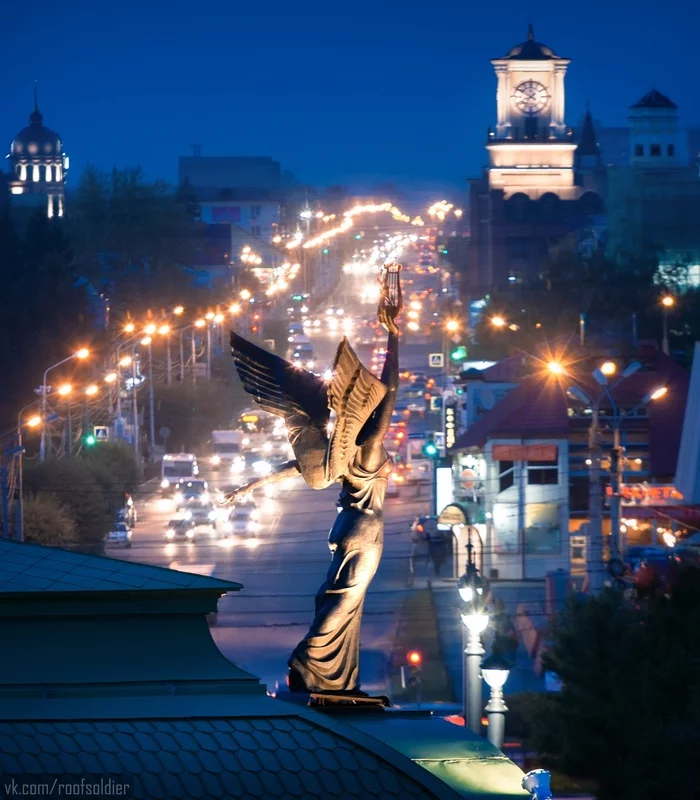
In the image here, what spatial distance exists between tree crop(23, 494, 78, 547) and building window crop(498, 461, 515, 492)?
1252 cm

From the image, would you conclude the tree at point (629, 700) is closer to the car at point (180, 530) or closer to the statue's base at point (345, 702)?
the statue's base at point (345, 702)

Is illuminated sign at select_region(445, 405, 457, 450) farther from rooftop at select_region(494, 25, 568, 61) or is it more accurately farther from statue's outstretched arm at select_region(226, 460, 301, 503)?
rooftop at select_region(494, 25, 568, 61)

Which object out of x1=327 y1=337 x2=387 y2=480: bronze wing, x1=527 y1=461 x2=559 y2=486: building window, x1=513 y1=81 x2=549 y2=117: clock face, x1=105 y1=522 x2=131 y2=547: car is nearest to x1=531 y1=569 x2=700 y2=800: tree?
x1=327 y1=337 x2=387 y2=480: bronze wing

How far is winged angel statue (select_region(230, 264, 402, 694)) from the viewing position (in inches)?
497

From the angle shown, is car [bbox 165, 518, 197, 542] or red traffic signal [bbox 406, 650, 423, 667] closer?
red traffic signal [bbox 406, 650, 423, 667]

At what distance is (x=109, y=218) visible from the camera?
423ft

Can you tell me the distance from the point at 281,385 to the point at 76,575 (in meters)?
2.51

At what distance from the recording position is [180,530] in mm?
55312

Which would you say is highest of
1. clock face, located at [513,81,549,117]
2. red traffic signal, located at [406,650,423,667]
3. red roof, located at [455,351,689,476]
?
clock face, located at [513,81,549,117]

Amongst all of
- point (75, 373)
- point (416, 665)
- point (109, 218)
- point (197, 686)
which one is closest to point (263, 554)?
point (416, 665)

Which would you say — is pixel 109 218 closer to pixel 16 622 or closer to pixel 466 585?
pixel 466 585

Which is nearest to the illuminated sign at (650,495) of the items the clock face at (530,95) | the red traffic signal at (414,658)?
the red traffic signal at (414,658)

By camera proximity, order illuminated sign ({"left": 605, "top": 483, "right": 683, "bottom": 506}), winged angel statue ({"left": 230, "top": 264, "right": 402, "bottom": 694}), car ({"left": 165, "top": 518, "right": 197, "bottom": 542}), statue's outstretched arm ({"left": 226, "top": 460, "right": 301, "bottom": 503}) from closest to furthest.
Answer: winged angel statue ({"left": 230, "top": 264, "right": 402, "bottom": 694})
statue's outstretched arm ({"left": 226, "top": 460, "right": 301, "bottom": 503})
illuminated sign ({"left": 605, "top": 483, "right": 683, "bottom": 506})
car ({"left": 165, "top": 518, "right": 197, "bottom": 542})

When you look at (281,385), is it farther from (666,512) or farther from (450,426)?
(450,426)
